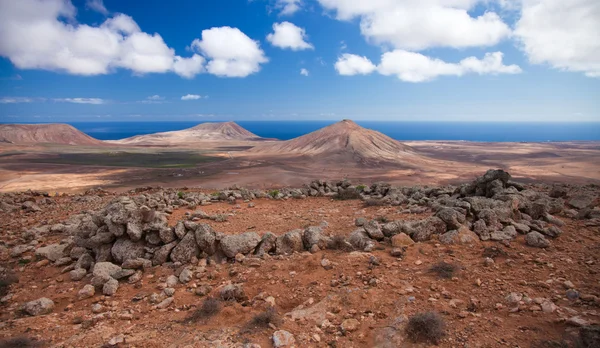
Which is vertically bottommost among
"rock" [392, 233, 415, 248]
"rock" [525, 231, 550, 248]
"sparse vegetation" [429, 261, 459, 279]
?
"sparse vegetation" [429, 261, 459, 279]

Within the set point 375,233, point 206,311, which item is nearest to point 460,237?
point 375,233

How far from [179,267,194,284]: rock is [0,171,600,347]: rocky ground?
2 centimetres

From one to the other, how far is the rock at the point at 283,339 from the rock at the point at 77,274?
4.79m

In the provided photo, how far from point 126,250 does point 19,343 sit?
2922 millimetres

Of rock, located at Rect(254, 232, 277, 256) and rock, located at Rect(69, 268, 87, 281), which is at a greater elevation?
rock, located at Rect(254, 232, 277, 256)

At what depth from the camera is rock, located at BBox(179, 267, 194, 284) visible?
20.7ft

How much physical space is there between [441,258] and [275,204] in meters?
6.88

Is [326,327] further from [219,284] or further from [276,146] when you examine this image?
[276,146]

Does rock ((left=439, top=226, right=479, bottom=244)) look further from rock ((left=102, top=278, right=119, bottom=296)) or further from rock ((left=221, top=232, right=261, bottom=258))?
rock ((left=102, top=278, right=119, bottom=296))

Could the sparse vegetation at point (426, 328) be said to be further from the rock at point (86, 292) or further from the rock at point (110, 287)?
the rock at point (86, 292)

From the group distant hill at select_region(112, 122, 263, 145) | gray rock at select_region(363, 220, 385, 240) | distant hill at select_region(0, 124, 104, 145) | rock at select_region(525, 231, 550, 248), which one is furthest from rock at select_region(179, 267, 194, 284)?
distant hill at select_region(112, 122, 263, 145)

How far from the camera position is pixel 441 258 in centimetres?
654

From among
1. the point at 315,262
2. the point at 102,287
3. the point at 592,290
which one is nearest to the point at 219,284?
the point at 315,262

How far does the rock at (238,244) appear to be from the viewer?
7098 millimetres
